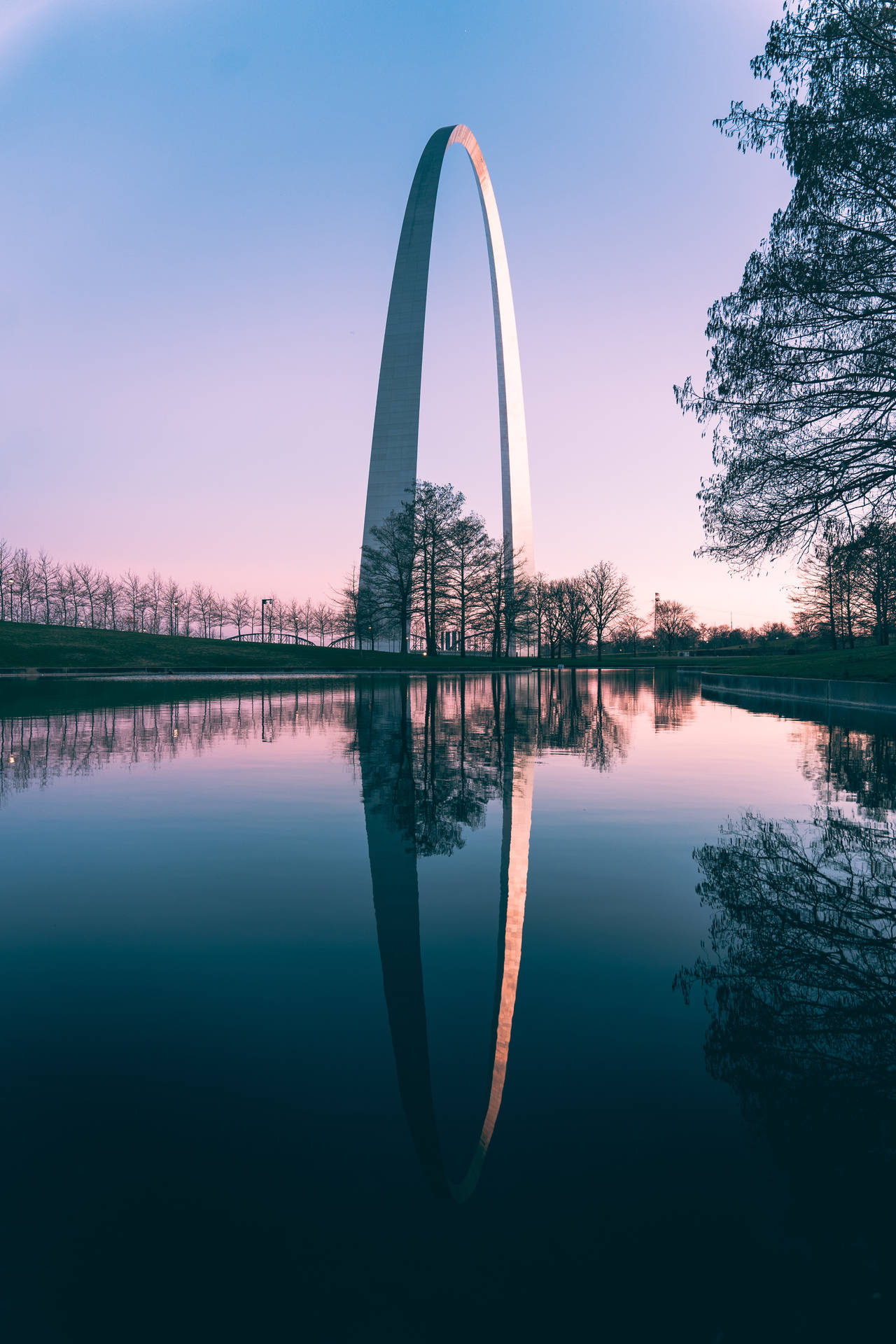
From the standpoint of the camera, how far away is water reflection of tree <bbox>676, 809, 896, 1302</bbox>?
2416 mm

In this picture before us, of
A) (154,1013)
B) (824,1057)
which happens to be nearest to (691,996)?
(824,1057)

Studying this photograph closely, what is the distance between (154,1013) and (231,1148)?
3.90 ft

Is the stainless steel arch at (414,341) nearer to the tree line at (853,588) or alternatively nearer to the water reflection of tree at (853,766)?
the tree line at (853,588)

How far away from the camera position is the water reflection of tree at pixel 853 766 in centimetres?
934

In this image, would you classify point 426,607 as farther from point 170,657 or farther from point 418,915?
point 418,915

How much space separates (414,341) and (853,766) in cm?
6109

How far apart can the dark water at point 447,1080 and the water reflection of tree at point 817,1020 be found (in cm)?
2

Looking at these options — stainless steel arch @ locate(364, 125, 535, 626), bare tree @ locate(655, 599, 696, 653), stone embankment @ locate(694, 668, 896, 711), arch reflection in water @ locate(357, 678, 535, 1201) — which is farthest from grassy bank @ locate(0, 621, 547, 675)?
bare tree @ locate(655, 599, 696, 653)

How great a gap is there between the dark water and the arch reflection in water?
0.03 metres

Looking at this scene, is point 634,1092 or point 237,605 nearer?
point 634,1092

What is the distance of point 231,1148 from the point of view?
8.64 ft

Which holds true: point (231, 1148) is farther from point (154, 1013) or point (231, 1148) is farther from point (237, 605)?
point (237, 605)

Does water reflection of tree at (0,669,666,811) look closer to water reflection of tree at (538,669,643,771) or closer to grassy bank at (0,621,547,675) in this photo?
water reflection of tree at (538,669,643,771)

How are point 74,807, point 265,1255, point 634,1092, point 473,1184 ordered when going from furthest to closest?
point 74,807, point 634,1092, point 473,1184, point 265,1255
